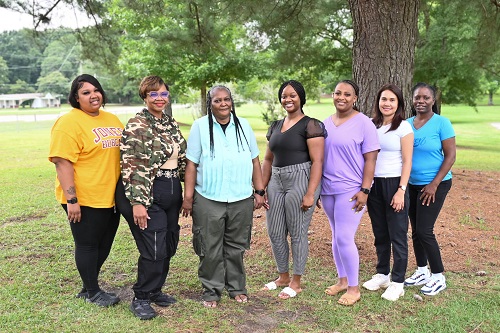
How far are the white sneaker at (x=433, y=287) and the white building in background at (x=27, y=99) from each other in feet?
266

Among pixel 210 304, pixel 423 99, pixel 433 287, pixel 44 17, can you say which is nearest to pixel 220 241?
pixel 210 304

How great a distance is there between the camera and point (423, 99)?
3.83m

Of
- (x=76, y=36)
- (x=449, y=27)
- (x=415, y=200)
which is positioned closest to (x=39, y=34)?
(x=76, y=36)

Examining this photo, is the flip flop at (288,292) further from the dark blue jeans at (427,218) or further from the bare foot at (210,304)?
the dark blue jeans at (427,218)

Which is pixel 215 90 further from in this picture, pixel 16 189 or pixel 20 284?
pixel 16 189

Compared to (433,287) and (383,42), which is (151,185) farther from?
(383,42)

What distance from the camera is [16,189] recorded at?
918 centimetres

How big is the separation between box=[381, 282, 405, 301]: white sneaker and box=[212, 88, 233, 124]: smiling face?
192cm

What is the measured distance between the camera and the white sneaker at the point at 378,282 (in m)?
4.12

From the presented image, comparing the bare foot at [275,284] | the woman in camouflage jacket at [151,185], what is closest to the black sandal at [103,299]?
the woman in camouflage jacket at [151,185]

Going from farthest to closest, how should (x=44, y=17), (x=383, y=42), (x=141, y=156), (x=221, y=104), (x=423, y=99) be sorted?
1. (x=44, y=17)
2. (x=383, y=42)
3. (x=423, y=99)
4. (x=221, y=104)
5. (x=141, y=156)

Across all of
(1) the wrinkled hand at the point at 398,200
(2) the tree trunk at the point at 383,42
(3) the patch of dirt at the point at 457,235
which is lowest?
(3) the patch of dirt at the point at 457,235

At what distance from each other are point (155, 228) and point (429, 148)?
220 centimetres

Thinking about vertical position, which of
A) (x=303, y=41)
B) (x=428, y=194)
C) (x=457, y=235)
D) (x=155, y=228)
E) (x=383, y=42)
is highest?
(x=303, y=41)
